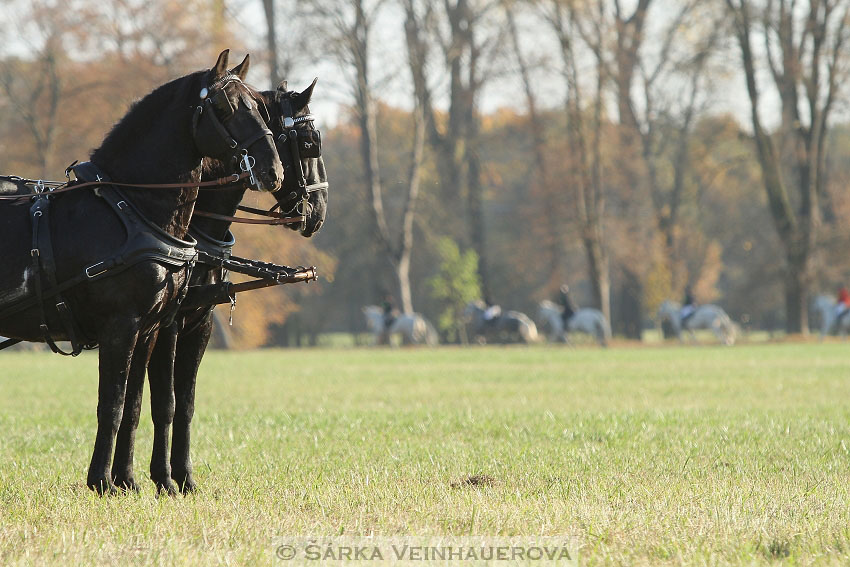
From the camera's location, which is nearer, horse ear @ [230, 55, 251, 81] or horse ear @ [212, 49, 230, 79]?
horse ear @ [212, 49, 230, 79]

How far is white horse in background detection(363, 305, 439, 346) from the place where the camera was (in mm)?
42969

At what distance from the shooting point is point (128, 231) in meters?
6.52

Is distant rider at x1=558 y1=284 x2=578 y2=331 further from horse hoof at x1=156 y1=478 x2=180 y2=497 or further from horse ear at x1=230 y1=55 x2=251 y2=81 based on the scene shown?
horse ear at x1=230 y1=55 x2=251 y2=81

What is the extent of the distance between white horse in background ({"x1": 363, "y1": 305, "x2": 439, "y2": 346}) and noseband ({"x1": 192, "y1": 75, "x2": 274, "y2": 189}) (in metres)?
36.2

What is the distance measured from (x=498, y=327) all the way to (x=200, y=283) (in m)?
37.3

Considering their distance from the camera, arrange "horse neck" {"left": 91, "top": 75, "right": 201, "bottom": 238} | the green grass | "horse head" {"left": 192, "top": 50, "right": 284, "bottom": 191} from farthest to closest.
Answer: "horse neck" {"left": 91, "top": 75, "right": 201, "bottom": 238}
"horse head" {"left": 192, "top": 50, "right": 284, "bottom": 191}
the green grass

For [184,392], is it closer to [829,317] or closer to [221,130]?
[221,130]

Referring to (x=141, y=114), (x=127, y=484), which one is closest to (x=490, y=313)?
(x=127, y=484)

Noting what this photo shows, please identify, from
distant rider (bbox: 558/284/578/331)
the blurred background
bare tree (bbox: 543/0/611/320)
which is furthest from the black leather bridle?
bare tree (bbox: 543/0/611/320)

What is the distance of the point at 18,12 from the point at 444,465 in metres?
33.9

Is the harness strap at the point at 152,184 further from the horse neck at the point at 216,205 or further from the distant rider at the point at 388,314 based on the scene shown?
the distant rider at the point at 388,314

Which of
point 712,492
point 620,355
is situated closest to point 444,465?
point 712,492

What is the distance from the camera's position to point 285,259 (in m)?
39.0

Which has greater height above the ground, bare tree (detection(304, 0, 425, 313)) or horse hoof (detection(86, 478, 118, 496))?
bare tree (detection(304, 0, 425, 313))
